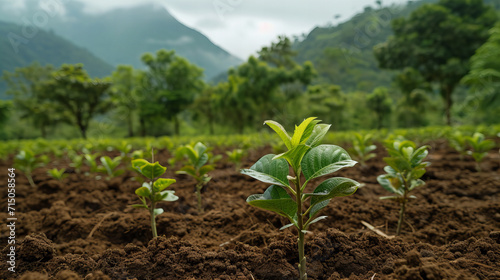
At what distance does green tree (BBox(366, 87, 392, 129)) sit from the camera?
27.7 metres

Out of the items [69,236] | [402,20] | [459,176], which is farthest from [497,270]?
[402,20]

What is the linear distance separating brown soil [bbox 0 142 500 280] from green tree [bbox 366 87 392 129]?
26941mm

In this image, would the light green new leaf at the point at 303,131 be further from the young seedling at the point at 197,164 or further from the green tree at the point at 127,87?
the green tree at the point at 127,87

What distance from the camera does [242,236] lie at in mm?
1702

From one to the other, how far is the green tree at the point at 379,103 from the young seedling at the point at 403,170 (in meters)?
28.7

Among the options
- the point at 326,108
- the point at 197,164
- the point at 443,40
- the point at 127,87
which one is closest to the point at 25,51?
the point at 197,164

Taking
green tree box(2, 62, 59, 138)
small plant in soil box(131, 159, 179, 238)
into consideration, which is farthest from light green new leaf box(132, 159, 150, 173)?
green tree box(2, 62, 59, 138)

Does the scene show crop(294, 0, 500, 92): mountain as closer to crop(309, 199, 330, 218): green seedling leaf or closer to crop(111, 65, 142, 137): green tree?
crop(111, 65, 142, 137): green tree

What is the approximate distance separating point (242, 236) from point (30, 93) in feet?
124

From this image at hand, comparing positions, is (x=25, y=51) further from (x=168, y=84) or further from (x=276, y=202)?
A: (x=168, y=84)

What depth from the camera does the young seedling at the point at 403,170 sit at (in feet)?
5.50

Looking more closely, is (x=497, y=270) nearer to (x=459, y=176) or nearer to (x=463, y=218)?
(x=463, y=218)

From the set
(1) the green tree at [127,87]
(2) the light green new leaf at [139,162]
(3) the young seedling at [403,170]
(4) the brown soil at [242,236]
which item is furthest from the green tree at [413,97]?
(1) the green tree at [127,87]

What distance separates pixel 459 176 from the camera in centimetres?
320
